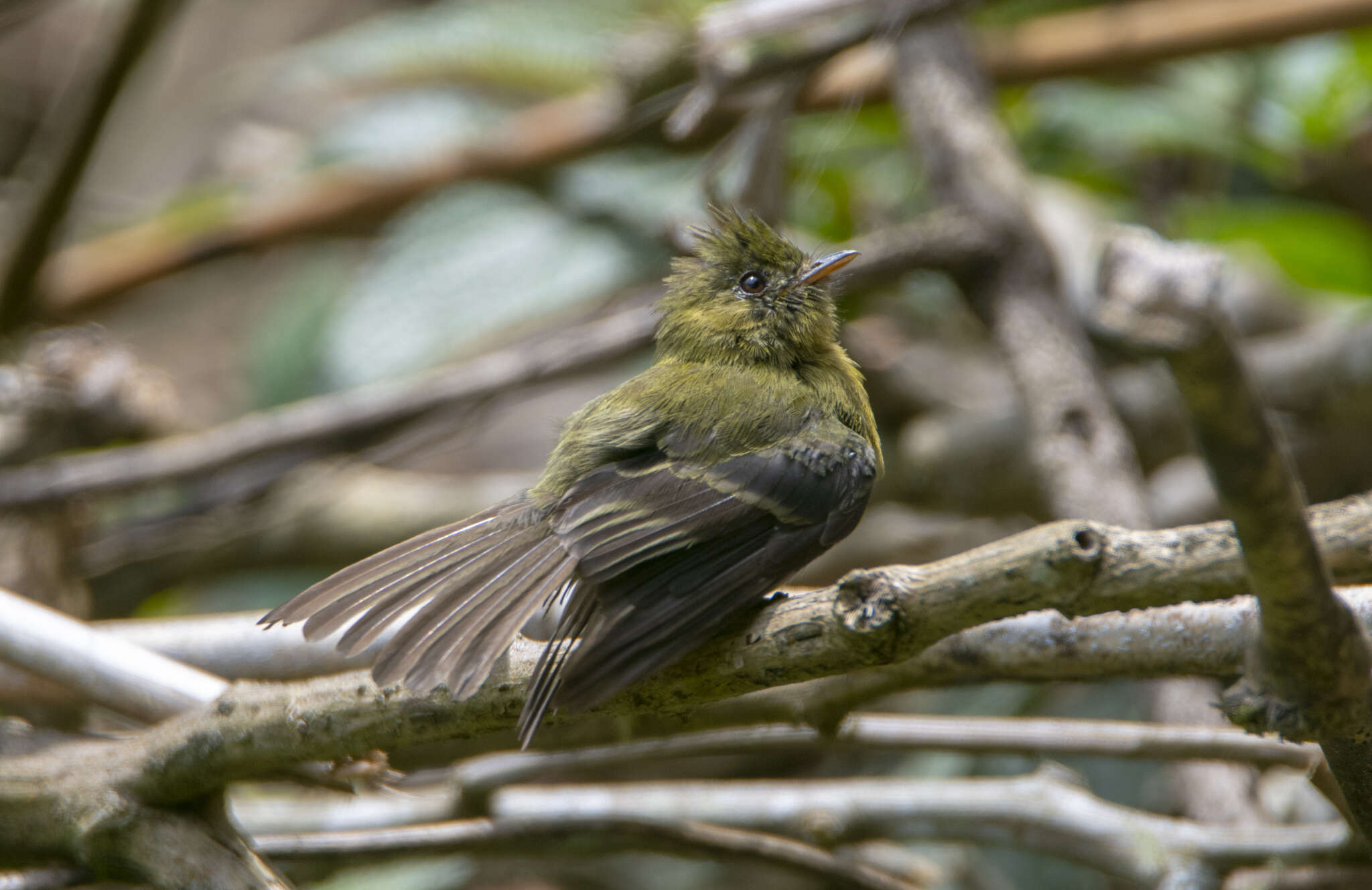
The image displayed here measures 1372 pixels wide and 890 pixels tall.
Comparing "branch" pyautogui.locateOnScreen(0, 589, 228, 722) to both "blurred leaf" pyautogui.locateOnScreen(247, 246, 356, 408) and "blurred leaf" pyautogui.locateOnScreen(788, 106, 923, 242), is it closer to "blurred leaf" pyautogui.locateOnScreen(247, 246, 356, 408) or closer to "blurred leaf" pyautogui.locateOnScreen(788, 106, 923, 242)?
"blurred leaf" pyautogui.locateOnScreen(247, 246, 356, 408)

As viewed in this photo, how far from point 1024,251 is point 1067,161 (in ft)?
5.76

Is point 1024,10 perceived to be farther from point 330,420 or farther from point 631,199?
point 330,420

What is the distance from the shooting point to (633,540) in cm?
191

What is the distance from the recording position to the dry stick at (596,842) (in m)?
2.38

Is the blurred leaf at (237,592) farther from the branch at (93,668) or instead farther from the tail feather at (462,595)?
the tail feather at (462,595)

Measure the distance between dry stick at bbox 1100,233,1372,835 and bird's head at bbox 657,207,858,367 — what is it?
1268 mm

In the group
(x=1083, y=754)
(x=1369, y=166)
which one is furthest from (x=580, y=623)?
(x=1369, y=166)

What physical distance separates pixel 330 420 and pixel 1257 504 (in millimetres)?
3025

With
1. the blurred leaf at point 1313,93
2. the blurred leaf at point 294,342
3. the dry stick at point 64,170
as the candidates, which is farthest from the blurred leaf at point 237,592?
the blurred leaf at point 1313,93

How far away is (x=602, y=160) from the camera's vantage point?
492 cm

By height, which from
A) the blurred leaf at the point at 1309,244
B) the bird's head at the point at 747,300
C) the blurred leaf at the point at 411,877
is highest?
the blurred leaf at the point at 1309,244

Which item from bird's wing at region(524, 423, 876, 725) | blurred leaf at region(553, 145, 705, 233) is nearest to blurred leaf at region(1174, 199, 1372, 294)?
blurred leaf at region(553, 145, 705, 233)

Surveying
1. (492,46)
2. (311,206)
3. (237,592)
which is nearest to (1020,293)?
(492,46)

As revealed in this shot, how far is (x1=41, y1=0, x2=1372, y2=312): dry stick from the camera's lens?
420 centimetres
